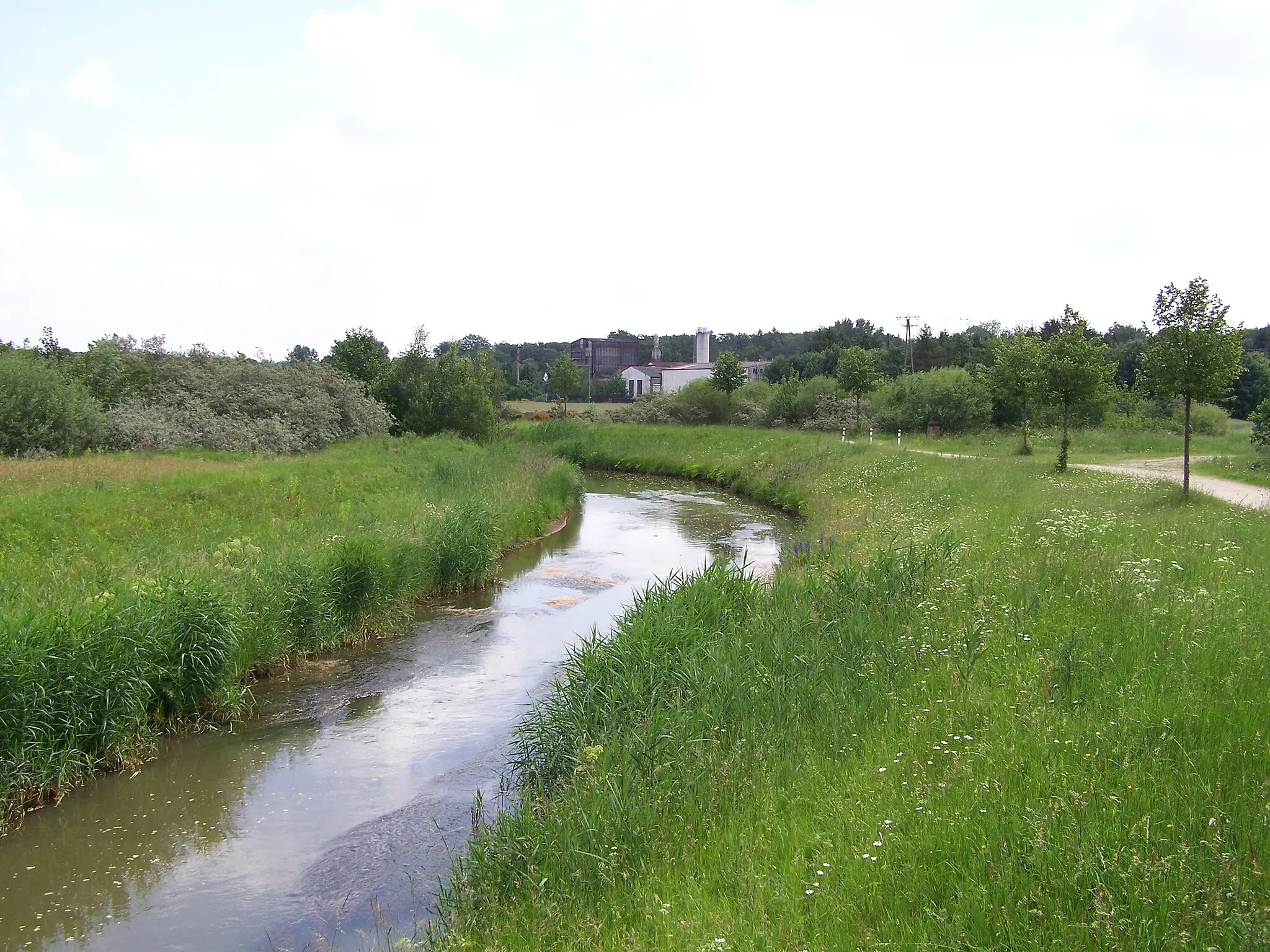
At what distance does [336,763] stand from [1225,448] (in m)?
30.9

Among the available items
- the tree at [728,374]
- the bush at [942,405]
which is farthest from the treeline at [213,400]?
the bush at [942,405]

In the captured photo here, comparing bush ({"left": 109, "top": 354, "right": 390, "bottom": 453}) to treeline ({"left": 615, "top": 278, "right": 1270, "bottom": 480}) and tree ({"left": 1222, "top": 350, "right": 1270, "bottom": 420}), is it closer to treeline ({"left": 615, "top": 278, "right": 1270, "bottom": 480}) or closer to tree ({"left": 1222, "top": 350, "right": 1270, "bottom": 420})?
treeline ({"left": 615, "top": 278, "right": 1270, "bottom": 480})

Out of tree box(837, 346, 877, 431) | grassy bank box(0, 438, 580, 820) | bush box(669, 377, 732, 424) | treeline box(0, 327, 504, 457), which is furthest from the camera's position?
bush box(669, 377, 732, 424)

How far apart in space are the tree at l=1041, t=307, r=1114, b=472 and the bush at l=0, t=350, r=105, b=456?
24.8m

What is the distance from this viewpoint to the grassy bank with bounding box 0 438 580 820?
8.46 meters

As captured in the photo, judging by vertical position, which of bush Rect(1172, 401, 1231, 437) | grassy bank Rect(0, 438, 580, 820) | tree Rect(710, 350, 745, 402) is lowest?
grassy bank Rect(0, 438, 580, 820)

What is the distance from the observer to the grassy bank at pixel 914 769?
4133 millimetres

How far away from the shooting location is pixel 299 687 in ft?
38.0

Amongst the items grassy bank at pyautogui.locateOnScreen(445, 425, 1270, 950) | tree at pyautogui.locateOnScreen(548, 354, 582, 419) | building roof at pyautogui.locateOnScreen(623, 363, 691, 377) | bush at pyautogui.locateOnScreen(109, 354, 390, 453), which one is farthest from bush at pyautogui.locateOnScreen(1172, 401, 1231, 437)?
building roof at pyautogui.locateOnScreen(623, 363, 691, 377)

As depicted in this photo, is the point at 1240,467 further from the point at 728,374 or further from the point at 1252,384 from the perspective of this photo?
the point at 1252,384

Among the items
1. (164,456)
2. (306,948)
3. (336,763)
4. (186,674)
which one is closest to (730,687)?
(306,948)

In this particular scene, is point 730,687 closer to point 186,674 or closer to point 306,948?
point 306,948

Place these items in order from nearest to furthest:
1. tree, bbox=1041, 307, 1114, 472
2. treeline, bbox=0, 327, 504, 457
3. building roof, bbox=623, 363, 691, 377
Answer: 1. treeline, bbox=0, 327, 504, 457
2. tree, bbox=1041, 307, 1114, 472
3. building roof, bbox=623, 363, 691, 377

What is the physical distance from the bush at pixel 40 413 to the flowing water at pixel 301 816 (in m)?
12.7
